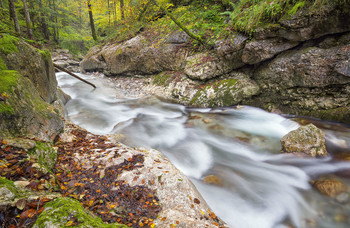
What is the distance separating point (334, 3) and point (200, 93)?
5577mm

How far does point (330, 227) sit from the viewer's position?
3.17 metres

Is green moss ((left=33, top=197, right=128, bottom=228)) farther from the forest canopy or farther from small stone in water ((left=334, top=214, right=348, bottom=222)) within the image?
the forest canopy

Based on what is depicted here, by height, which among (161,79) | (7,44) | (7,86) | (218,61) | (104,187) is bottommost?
(104,187)

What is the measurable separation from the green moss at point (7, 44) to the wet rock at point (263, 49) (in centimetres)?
814

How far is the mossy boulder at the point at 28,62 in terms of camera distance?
437cm

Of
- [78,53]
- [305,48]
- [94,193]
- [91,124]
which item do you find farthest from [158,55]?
[78,53]

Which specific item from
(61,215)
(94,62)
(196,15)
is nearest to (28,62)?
(61,215)

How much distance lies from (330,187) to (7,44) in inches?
338

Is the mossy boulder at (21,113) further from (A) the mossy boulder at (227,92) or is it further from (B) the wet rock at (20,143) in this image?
(A) the mossy boulder at (227,92)

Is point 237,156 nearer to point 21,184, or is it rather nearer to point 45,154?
point 45,154

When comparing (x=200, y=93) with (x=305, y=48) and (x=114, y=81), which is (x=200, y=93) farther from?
(x=114, y=81)

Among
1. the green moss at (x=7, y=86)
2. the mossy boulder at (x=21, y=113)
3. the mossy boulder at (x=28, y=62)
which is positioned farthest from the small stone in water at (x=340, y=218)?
the mossy boulder at (x=28, y=62)

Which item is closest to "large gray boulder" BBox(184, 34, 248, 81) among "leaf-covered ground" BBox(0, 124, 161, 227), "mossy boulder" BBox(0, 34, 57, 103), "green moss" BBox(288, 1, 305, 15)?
"green moss" BBox(288, 1, 305, 15)

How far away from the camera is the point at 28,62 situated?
5082 millimetres
